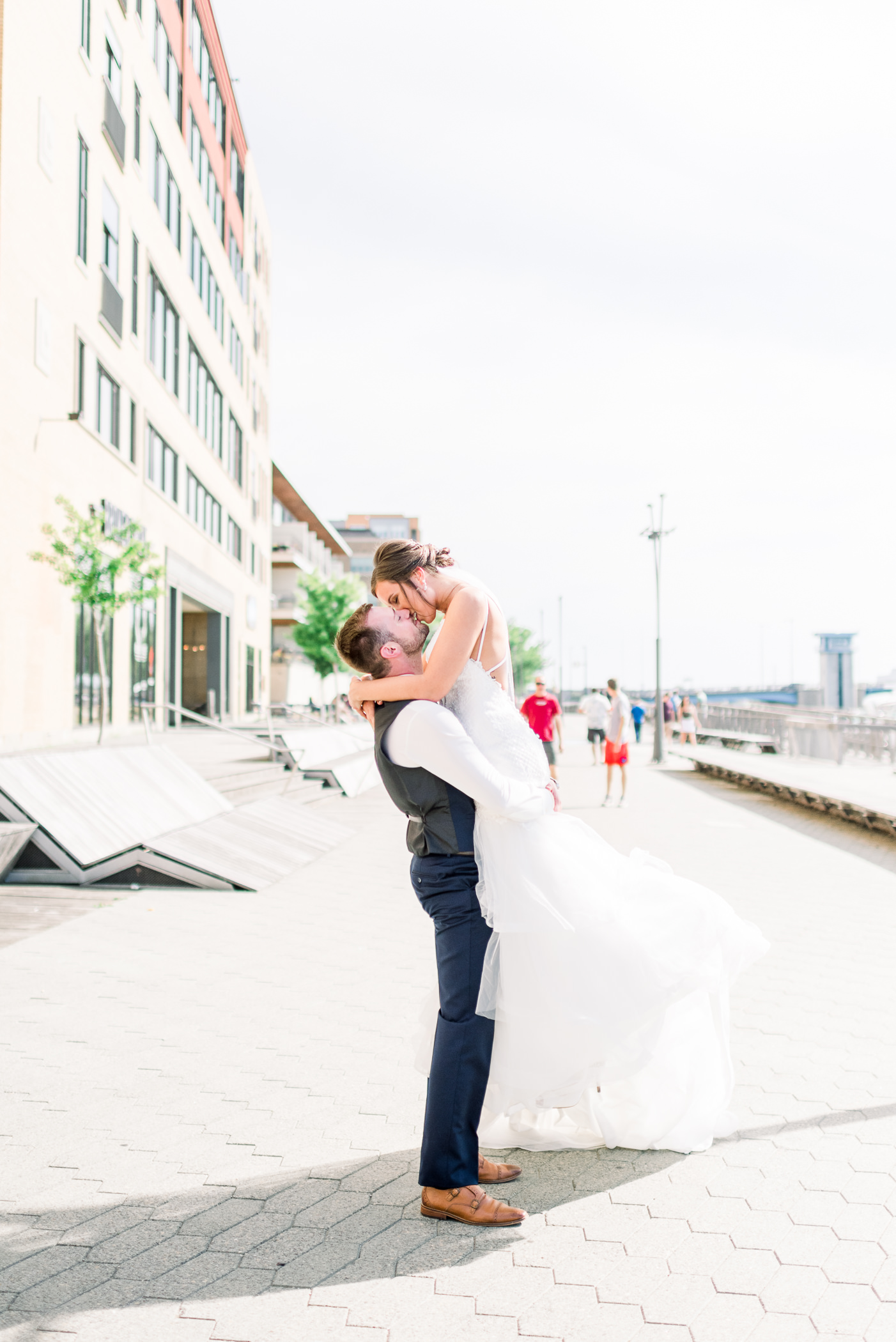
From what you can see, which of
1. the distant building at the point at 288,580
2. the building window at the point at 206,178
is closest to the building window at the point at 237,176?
the building window at the point at 206,178

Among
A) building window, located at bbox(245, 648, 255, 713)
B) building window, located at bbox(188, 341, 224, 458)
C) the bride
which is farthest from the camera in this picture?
building window, located at bbox(245, 648, 255, 713)

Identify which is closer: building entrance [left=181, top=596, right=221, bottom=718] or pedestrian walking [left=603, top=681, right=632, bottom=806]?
pedestrian walking [left=603, top=681, right=632, bottom=806]

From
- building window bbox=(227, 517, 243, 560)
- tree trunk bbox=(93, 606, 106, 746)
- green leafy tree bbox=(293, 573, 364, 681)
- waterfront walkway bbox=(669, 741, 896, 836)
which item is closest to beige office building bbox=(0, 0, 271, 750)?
building window bbox=(227, 517, 243, 560)

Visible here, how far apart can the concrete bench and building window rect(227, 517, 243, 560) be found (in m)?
17.3

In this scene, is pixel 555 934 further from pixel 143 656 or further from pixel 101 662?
pixel 143 656

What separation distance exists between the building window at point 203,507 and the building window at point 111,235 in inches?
344

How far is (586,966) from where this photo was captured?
9.96ft

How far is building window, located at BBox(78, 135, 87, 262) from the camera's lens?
19.0m

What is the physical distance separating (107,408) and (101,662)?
319 inches

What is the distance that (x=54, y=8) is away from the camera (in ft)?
56.5

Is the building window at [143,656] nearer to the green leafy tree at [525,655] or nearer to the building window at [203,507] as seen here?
the building window at [203,507]

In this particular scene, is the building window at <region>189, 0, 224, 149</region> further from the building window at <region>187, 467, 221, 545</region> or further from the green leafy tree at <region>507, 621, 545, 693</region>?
the green leafy tree at <region>507, 621, 545, 693</region>

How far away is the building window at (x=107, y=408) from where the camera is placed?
2048 centimetres

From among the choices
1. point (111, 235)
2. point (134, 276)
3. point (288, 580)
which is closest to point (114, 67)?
point (111, 235)
